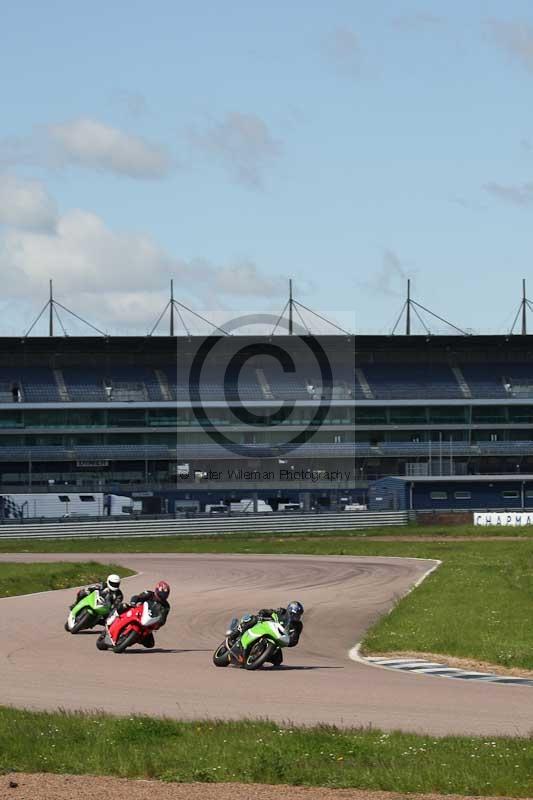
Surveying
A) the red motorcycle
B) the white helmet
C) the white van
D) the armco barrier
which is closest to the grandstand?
the white van

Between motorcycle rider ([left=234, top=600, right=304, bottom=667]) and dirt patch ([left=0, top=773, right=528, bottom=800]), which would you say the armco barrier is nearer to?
motorcycle rider ([left=234, top=600, right=304, bottom=667])

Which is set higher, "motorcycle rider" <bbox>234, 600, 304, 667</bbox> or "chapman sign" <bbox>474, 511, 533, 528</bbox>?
"chapman sign" <bbox>474, 511, 533, 528</bbox>

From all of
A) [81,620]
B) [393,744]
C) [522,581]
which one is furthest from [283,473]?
[393,744]

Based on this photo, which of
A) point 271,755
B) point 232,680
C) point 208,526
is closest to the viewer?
point 271,755

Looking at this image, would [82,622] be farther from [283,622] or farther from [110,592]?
[283,622]

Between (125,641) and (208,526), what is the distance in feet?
176

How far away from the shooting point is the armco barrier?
73.2 meters

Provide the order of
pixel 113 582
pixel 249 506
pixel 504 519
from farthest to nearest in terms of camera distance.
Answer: pixel 249 506
pixel 504 519
pixel 113 582

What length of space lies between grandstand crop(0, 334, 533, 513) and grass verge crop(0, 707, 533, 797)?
7932cm

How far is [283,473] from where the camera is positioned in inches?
3794

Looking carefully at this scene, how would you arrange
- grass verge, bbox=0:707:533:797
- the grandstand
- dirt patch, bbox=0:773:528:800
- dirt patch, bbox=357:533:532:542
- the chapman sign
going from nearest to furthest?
dirt patch, bbox=0:773:528:800 → grass verge, bbox=0:707:533:797 → dirt patch, bbox=357:533:532:542 → the chapman sign → the grandstand

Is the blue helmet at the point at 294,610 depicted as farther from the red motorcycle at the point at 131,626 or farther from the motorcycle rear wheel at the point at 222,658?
the red motorcycle at the point at 131,626

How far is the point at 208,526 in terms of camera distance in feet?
250

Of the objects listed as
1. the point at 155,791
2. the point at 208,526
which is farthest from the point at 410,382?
the point at 155,791
